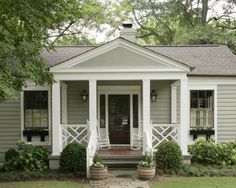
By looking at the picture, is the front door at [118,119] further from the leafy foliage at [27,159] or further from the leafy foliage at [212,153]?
the leafy foliage at [27,159]

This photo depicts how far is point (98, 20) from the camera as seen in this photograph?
2911 centimetres

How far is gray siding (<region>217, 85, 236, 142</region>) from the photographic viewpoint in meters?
14.5

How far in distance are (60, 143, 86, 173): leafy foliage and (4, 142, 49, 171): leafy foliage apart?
111 cm

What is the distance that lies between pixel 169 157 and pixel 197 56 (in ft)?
19.0

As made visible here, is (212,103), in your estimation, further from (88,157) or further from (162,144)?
(88,157)

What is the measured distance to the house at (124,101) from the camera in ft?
41.5

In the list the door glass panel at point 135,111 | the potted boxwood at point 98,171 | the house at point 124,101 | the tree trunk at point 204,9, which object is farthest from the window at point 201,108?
the tree trunk at point 204,9

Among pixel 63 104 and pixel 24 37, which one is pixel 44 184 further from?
pixel 63 104

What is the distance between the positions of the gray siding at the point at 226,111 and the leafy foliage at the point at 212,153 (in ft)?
3.39

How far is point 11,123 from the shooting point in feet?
47.3

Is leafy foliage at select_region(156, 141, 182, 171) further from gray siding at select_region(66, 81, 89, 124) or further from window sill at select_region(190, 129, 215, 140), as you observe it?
gray siding at select_region(66, 81, 89, 124)

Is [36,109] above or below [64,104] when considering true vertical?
below

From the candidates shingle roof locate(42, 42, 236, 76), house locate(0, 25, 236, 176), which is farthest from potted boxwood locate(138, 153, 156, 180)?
shingle roof locate(42, 42, 236, 76)

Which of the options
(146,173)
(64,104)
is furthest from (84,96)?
(146,173)
